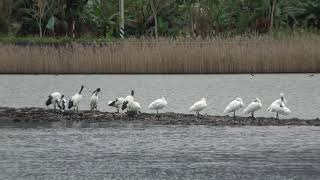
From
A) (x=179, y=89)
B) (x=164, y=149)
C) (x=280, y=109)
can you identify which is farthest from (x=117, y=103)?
(x=179, y=89)

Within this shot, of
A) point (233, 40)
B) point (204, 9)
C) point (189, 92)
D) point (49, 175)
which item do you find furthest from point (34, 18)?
point (49, 175)

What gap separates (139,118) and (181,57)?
1584 cm

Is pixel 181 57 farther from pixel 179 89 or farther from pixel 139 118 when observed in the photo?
pixel 139 118

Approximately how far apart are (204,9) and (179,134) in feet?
99.9

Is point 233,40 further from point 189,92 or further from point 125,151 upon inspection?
point 125,151

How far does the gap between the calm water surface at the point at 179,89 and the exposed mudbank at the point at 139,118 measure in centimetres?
138

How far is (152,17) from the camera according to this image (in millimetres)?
48000

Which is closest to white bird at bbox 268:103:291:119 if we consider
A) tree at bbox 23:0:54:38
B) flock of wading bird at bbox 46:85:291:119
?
flock of wading bird at bbox 46:85:291:119

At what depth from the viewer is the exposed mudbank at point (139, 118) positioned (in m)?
19.0

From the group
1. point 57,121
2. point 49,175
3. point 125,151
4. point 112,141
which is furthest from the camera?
point 57,121

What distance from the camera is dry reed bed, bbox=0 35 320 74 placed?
34969mm

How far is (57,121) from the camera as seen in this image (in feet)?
65.1

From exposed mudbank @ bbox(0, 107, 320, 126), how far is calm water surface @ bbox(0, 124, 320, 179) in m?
0.75

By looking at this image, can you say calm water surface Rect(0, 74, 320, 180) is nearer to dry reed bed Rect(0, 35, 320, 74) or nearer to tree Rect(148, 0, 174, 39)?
dry reed bed Rect(0, 35, 320, 74)
